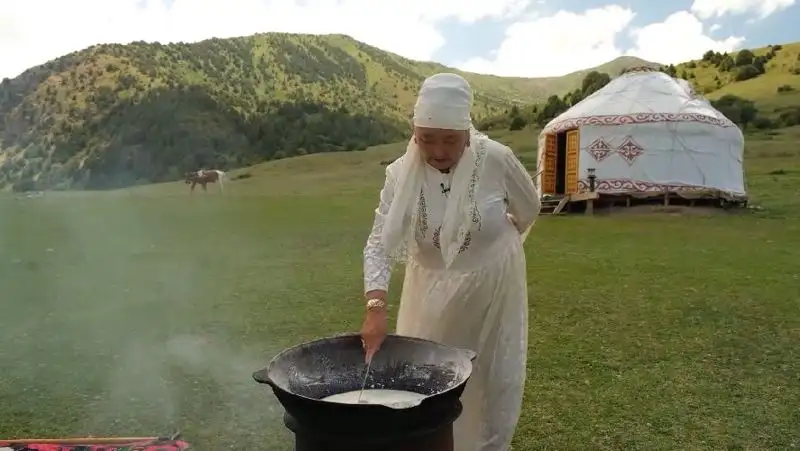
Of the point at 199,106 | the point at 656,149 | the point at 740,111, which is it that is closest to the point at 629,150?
the point at 656,149

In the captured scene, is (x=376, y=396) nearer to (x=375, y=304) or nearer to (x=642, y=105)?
(x=375, y=304)

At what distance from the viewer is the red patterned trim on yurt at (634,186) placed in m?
13.9

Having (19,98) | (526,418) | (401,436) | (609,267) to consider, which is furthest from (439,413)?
(19,98)

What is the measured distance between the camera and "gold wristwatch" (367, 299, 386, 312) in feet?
6.77

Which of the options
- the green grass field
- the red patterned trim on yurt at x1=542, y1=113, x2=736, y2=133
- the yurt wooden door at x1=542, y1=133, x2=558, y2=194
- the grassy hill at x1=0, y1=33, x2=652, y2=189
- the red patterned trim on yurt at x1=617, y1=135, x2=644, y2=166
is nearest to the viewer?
the green grass field

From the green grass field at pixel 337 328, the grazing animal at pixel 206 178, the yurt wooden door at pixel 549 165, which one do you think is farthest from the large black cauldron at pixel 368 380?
the grazing animal at pixel 206 178

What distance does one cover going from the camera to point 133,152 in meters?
42.0

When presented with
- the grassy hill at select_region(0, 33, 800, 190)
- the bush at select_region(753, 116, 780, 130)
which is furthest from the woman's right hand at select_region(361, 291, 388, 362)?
the bush at select_region(753, 116, 780, 130)

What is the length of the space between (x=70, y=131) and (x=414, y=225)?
4640 centimetres

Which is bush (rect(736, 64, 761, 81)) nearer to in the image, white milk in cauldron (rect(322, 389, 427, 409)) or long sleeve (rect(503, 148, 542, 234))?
long sleeve (rect(503, 148, 542, 234))

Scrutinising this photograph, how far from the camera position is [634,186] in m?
14.0

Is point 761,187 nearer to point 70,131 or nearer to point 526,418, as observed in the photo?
point 526,418

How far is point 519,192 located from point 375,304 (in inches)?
23.9

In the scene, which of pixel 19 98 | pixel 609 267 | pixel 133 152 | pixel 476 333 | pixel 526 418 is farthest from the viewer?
pixel 133 152
